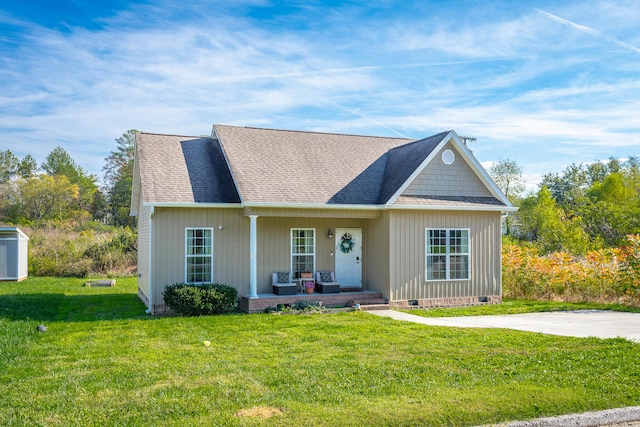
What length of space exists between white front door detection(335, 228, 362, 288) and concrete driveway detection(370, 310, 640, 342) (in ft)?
6.94

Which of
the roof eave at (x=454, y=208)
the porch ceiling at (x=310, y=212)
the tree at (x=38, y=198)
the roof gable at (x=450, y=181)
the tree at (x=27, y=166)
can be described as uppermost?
the tree at (x=27, y=166)

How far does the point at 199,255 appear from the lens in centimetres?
1474

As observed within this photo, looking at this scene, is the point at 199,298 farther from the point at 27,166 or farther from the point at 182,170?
the point at 27,166

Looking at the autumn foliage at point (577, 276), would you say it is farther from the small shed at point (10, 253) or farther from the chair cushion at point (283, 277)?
the small shed at point (10, 253)

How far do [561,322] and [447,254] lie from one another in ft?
13.8

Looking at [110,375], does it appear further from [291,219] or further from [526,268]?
[526,268]

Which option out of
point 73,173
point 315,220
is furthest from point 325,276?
point 73,173

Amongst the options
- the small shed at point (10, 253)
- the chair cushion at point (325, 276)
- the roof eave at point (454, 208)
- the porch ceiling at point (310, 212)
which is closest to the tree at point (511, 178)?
the roof eave at point (454, 208)

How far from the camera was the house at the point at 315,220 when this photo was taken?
14.6m

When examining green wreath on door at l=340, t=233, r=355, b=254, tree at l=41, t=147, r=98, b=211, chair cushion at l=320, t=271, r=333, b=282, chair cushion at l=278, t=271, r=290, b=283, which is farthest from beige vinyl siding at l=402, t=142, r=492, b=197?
tree at l=41, t=147, r=98, b=211

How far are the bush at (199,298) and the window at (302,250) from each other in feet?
8.62

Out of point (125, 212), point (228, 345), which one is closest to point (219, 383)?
point (228, 345)

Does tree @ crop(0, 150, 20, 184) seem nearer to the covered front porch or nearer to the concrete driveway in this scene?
the covered front porch

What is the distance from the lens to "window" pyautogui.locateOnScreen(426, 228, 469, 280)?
52.0 feet
